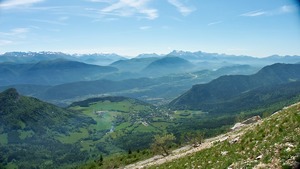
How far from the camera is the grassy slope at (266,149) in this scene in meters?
17.9

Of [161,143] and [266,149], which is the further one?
[161,143]

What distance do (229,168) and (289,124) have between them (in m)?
5.48

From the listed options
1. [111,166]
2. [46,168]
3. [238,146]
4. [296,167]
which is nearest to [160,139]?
[111,166]

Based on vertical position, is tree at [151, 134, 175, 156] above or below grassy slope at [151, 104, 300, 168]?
below

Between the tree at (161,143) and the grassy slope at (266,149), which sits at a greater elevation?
the grassy slope at (266,149)

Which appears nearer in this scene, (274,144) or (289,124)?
(274,144)

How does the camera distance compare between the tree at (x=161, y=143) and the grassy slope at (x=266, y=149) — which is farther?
the tree at (x=161, y=143)

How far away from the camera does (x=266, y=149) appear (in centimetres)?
2006

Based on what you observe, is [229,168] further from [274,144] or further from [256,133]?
[256,133]

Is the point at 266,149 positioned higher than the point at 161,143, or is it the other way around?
the point at 266,149

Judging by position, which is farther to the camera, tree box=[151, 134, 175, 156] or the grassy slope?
tree box=[151, 134, 175, 156]

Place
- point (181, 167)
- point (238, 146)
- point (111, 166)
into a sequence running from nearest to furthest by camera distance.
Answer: point (238, 146) → point (181, 167) → point (111, 166)

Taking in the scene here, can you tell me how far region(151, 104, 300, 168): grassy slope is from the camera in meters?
17.9

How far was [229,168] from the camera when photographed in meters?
20.3
